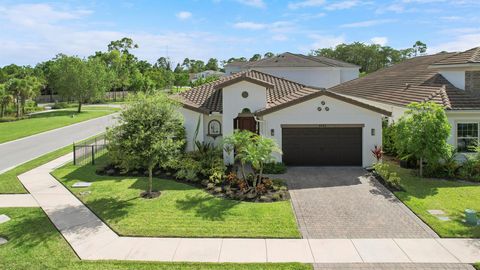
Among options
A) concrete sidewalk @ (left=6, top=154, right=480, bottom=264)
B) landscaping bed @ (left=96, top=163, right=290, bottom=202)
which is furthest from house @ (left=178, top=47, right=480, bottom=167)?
concrete sidewalk @ (left=6, top=154, right=480, bottom=264)

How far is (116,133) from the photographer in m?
15.0

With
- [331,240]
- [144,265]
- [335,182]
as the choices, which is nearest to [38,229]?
[144,265]

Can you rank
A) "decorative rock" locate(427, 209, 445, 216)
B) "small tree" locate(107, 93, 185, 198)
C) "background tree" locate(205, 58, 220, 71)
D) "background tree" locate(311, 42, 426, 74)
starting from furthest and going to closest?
"background tree" locate(205, 58, 220, 71) → "background tree" locate(311, 42, 426, 74) → "small tree" locate(107, 93, 185, 198) → "decorative rock" locate(427, 209, 445, 216)

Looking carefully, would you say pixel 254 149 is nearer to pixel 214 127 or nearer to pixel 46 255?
pixel 214 127

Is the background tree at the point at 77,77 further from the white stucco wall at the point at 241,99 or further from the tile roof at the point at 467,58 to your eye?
the tile roof at the point at 467,58

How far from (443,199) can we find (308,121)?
7.45 metres

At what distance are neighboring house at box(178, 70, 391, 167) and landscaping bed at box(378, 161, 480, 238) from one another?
2.68 metres

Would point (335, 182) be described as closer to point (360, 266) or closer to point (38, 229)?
point (360, 266)

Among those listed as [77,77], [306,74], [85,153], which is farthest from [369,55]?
[85,153]

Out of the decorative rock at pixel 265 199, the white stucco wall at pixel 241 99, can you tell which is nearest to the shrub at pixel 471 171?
the decorative rock at pixel 265 199

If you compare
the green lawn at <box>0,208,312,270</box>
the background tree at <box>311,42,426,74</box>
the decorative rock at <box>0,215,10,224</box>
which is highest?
the background tree at <box>311,42,426,74</box>

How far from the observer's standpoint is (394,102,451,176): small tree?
17219mm

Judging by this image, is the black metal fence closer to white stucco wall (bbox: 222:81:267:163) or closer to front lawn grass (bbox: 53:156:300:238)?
front lawn grass (bbox: 53:156:300:238)

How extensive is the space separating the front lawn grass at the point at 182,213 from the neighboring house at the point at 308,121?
5.59m
